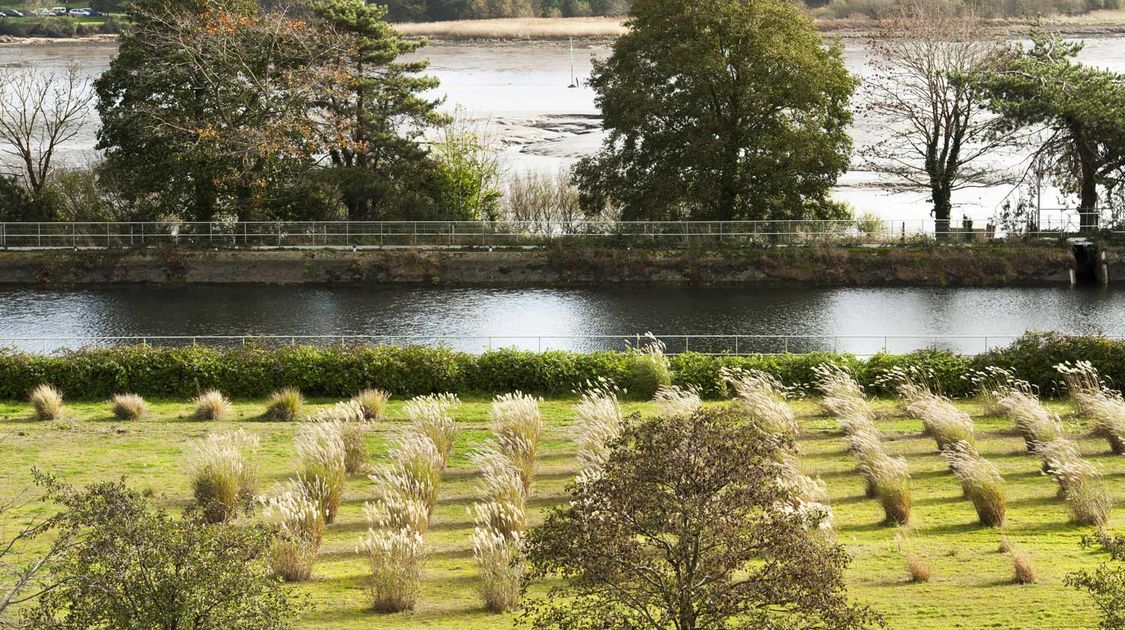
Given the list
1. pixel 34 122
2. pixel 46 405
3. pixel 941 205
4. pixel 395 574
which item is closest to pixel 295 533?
pixel 395 574

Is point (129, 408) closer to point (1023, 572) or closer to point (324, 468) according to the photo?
point (324, 468)

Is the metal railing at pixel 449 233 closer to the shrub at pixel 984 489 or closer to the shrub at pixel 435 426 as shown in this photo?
the shrub at pixel 435 426

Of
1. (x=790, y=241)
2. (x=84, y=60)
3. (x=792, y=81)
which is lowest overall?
(x=790, y=241)

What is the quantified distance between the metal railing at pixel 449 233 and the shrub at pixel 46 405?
20.1 meters

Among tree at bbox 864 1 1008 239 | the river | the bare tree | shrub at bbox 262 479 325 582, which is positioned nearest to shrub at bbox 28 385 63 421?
shrub at bbox 262 479 325 582

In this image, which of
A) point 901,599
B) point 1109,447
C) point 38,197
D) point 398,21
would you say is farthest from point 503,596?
point 398,21

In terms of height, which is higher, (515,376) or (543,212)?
(543,212)

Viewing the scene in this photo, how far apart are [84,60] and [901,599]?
211 ft

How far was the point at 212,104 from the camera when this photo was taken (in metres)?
43.3

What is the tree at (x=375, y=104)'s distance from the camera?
144ft

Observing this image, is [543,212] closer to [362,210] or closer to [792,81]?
[362,210]

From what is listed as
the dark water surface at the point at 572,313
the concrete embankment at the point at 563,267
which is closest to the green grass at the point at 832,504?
the dark water surface at the point at 572,313

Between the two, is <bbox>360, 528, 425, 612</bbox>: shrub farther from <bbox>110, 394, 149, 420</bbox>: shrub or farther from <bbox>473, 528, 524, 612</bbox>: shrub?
<bbox>110, 394, 149, 420</bbox>: shrub

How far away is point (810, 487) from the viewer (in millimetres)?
14836
